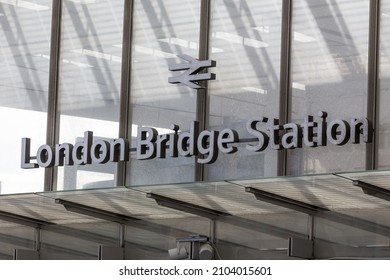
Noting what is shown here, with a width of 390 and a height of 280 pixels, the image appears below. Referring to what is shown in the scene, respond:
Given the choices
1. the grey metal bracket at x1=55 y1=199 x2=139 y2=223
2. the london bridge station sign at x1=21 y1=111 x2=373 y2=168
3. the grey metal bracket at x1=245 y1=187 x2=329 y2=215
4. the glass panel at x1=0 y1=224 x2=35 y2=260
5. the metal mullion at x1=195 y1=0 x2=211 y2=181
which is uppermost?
the metal mullion at x1=195 y1=0 x2=211 y2=181

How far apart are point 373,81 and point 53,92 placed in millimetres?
6042

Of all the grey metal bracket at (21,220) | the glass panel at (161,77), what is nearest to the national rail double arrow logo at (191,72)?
the glass panel at (161,77)

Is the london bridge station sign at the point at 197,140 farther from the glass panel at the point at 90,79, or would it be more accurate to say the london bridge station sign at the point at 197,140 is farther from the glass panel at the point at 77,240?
the glass panel at the point at 77,240

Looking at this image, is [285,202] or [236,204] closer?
[285,202]

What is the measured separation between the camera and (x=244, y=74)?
16.2 metres

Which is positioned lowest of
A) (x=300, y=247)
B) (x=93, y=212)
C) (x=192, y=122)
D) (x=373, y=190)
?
(x=300, y=247)

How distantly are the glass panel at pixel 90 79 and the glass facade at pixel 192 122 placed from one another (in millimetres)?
24

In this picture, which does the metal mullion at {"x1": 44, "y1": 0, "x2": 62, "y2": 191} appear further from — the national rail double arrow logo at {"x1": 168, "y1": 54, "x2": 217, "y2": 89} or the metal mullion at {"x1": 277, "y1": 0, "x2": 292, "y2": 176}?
the metal mullion at {"x1": 277, "y1": 0, "x2": 292, "y2": 176}

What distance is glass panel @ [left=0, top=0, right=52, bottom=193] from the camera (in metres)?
18.6

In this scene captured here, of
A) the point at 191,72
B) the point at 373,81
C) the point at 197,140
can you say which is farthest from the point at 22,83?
the point at 373,81

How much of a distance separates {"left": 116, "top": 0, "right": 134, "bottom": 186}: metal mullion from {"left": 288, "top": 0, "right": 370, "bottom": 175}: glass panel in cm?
307

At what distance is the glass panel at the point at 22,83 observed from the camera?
61.1 feet

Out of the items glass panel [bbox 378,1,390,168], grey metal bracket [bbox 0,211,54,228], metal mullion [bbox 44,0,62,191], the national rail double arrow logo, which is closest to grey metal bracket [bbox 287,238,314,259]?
glass panel [bbox 378,1,390,168]

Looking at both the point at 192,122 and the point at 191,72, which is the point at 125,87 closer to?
the point at 191,72
